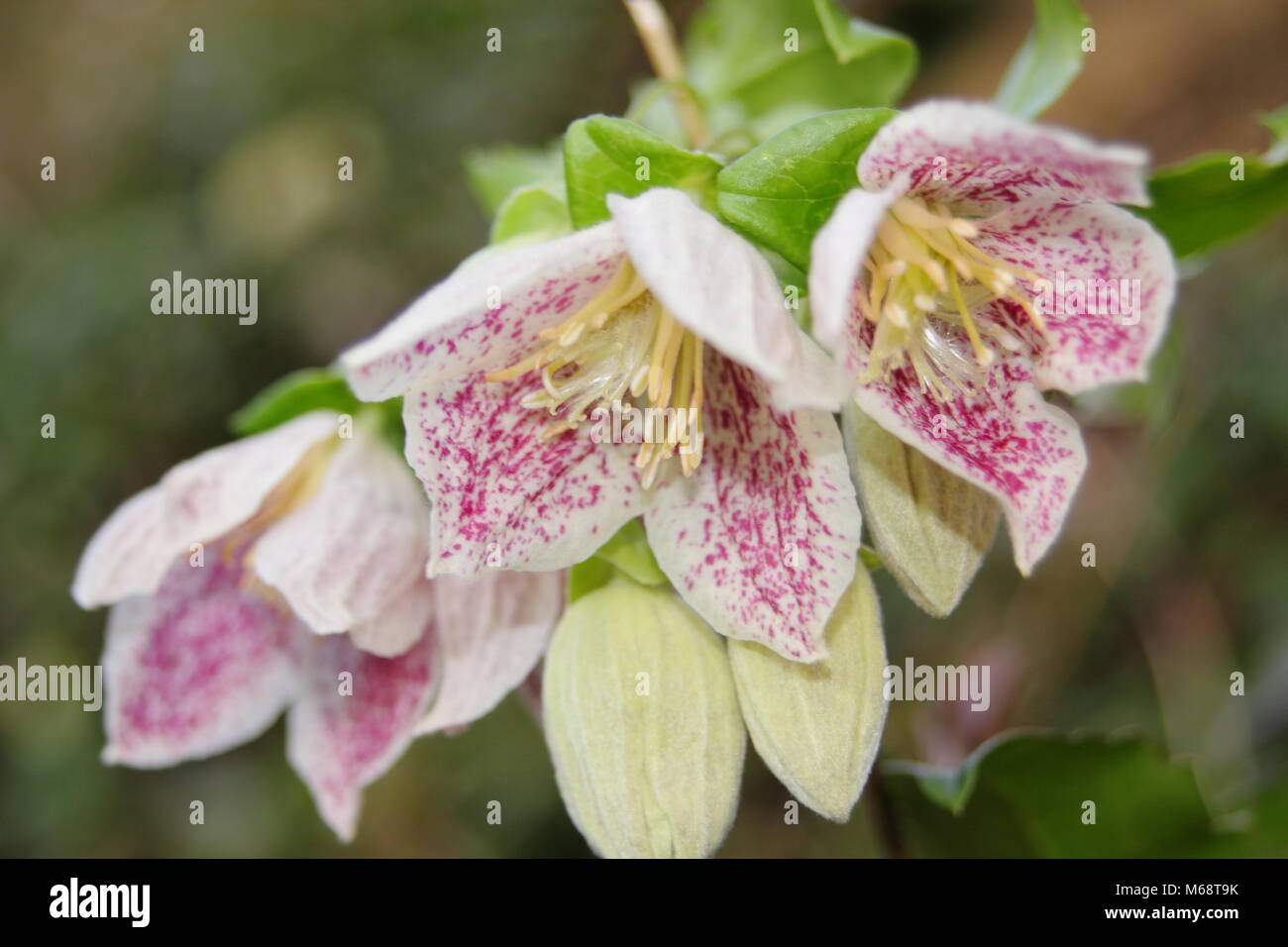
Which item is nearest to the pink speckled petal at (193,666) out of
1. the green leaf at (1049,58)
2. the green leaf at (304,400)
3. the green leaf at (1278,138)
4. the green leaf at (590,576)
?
the green leaf at (304,400)

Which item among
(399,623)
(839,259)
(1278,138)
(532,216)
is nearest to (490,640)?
(399,623)

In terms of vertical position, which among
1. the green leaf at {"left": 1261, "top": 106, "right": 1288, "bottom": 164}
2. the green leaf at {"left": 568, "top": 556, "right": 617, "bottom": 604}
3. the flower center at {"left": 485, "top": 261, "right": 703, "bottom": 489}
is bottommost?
the green leaf at {"left": 568, "top": 556, "right": 617, "bottom": 604}

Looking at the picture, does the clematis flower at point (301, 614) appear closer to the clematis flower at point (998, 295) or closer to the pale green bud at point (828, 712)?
the pale green bud at point (828, 712)

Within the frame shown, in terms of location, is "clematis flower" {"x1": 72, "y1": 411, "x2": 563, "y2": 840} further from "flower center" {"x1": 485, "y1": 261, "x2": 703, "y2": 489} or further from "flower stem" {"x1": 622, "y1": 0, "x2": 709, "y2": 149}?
"flower stem" {"x1": 622, "y1": 0, "x2": 709, "y2": 149}

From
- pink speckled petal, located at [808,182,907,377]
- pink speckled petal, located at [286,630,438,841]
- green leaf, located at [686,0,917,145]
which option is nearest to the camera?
pink speckled petal, located at [808,182,907,377]

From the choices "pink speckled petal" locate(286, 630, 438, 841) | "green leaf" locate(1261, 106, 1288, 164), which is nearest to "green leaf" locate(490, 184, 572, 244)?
"pink speckled petal" locate(286, 630, 438, 841)

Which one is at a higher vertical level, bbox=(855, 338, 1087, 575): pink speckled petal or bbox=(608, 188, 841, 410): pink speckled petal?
bbox=(608, 188, 841, 410): pink speckled petal
